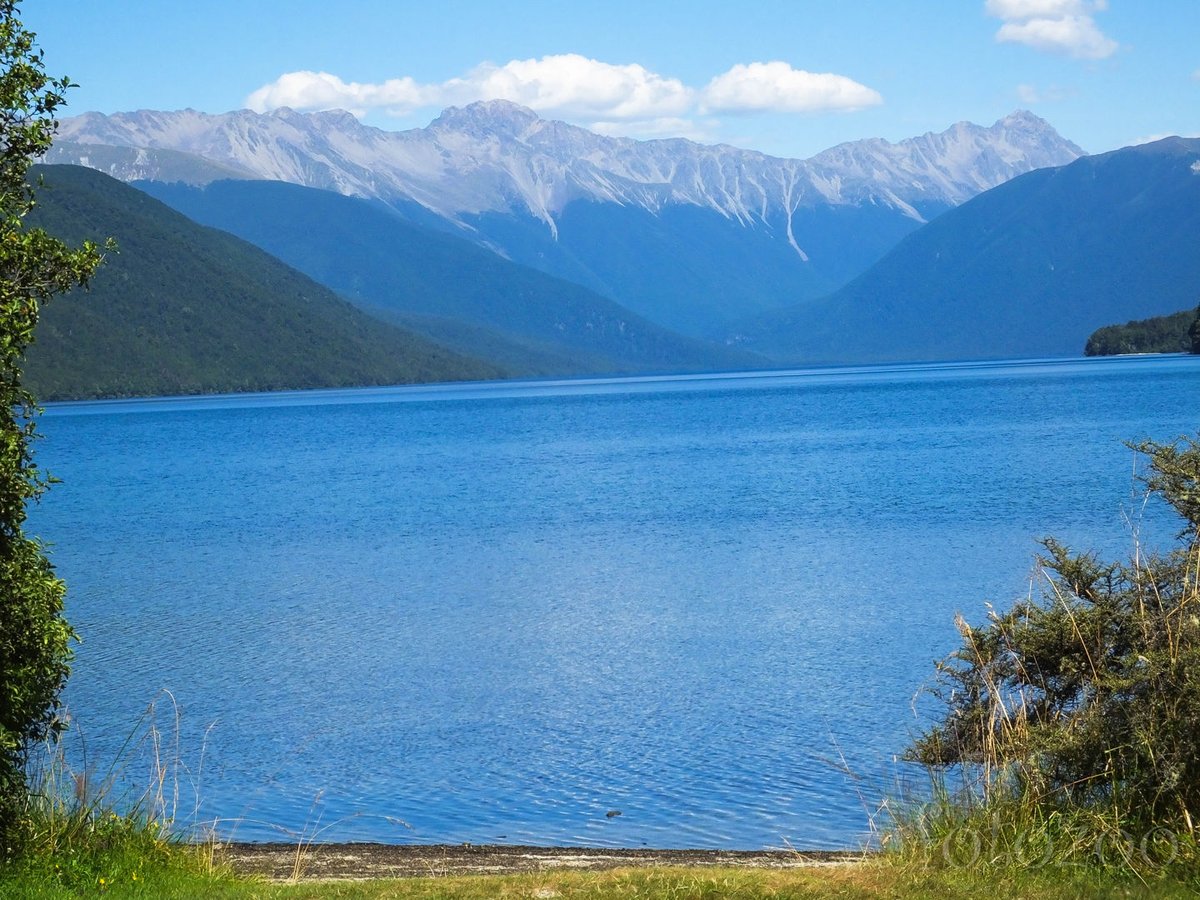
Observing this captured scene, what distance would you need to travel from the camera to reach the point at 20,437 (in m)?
11.6

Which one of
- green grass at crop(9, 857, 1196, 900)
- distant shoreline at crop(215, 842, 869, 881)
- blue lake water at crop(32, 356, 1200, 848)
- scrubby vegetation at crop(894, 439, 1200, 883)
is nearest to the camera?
green grass at crop(9, 857, 1196, 900)

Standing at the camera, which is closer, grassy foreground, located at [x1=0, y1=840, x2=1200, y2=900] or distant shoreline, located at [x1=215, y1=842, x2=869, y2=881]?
grassy foreground, located at [x1=0, y1=840, x2=1200, y2=900]

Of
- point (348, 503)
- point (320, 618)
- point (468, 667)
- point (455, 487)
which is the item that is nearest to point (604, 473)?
point (455, 487)

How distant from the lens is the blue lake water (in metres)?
18.4

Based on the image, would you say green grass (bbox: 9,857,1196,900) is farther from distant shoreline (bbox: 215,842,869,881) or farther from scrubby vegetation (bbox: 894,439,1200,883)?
distant shoreline (bbox: 215,842,869,881)

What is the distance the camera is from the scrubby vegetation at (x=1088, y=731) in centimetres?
1077

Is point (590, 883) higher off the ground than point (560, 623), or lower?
higher

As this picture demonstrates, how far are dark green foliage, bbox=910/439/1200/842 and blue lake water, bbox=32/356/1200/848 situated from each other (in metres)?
3.53

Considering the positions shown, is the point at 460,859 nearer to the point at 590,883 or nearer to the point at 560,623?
the point at 590,883

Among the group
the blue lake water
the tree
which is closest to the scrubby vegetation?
the blue lake water

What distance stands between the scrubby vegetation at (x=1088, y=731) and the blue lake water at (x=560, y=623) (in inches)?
142

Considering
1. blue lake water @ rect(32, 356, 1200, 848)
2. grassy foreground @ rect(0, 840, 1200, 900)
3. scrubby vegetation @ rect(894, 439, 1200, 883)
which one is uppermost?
scrubby vegetation @ rect(894, 439, 1200, 883)

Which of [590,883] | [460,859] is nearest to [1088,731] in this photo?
[590,883]

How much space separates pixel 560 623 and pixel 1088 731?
67.2 feet
